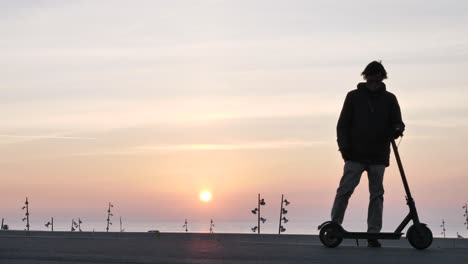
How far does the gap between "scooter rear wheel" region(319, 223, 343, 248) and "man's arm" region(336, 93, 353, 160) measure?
1.04 m

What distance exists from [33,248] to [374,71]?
14.7ft

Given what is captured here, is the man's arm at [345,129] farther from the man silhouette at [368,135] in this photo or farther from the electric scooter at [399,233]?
the electric scooter at [399,233]

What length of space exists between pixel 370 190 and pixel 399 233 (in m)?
0.91

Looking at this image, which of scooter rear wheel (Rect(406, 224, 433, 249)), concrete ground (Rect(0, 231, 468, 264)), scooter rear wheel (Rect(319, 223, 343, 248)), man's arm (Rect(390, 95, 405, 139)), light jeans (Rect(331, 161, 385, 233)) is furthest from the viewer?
light jeans (Rect(331, 161, 385, 233))

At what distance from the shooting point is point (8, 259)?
7.18 metres

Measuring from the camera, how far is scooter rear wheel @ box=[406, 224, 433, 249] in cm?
982

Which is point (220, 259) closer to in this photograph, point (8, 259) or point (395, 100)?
point (8, 259)

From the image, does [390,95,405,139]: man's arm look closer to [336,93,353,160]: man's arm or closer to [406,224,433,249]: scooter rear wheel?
[336,93,353,160]: man's arm

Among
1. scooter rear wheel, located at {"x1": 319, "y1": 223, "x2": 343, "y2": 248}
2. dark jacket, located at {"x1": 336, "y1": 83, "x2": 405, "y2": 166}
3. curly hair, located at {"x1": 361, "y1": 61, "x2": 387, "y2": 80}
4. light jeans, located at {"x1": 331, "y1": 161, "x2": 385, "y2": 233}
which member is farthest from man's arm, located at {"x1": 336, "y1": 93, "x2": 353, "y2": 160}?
scooter rear wheel, located at {"x1": 319, "y1": 223, "x2": 343, "y2": 248}

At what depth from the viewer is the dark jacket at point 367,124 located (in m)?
10.6

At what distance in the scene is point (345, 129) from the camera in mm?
10703

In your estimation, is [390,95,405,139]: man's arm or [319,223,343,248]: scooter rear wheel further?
[390,95,405,139]: man's arm

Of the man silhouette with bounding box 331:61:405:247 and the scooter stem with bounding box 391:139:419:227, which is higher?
the man silhouette with bounding box 331:61:405:247

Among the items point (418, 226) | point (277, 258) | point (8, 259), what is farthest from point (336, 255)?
point (8, 259)
